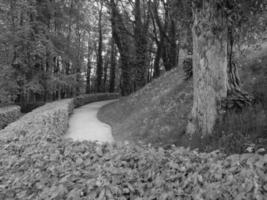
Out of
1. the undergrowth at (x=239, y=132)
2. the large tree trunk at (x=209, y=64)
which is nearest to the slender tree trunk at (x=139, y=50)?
the large tree trunk at (x=209, y=64)

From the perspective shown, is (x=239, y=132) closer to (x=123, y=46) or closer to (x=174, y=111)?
(x=174, y=111)

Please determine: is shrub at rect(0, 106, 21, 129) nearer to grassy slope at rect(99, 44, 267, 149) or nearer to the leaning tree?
grassy slope at rect(99, 44, 267, 149)

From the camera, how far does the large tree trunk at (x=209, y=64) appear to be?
5.97 meters

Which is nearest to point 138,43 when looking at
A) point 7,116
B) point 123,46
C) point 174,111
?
point 123,46

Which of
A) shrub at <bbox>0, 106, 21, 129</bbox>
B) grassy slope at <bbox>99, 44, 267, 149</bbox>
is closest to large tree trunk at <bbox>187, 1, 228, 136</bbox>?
grassy slope at <bbox>99, 44, 267, 149</bbox>

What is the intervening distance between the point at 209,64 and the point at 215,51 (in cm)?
32

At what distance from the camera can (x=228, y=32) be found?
20.6ft

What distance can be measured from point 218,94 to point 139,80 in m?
17.6

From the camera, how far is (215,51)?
6062 mm

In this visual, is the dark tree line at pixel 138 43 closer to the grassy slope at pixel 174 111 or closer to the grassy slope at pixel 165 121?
the grassy slope at pixel 174 111

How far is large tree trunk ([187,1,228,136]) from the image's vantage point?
19.6 ft

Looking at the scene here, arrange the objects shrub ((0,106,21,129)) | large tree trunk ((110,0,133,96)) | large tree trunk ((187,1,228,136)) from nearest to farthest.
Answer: large tree trunk ((187,1,228,136)), shrub ((0,106,21,129)), large tree trunk ((110,0,133,96))

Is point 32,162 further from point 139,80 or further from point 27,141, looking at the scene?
point 139,80

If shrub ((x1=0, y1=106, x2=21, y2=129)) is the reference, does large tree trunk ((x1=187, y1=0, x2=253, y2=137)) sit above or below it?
above
